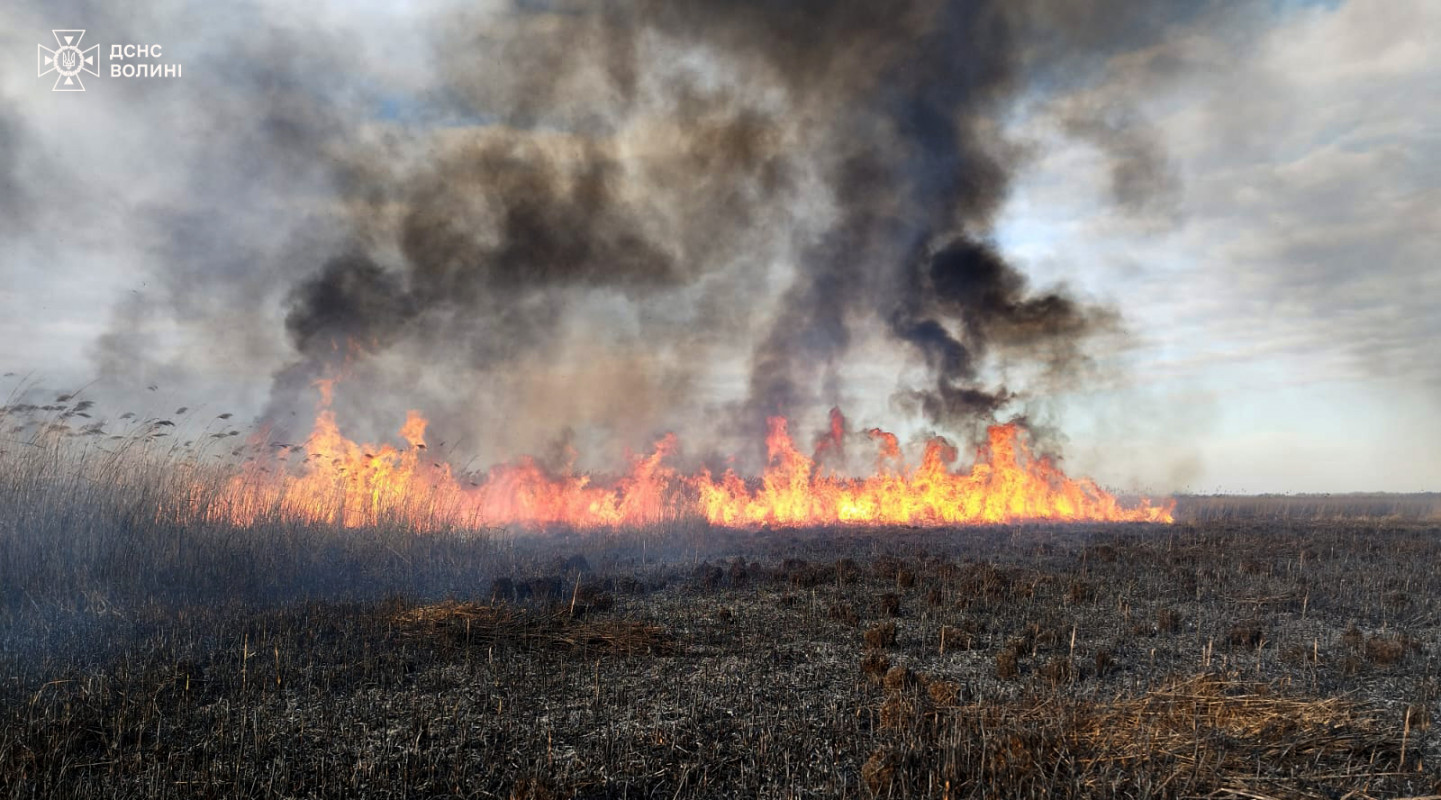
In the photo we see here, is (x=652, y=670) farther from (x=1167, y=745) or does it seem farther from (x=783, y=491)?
(x=783, y=491)

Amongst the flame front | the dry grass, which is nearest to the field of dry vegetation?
the dry grass

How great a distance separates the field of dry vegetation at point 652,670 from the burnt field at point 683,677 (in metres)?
0.04

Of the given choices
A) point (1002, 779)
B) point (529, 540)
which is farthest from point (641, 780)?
point (529, 540)

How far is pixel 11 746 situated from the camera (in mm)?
5895

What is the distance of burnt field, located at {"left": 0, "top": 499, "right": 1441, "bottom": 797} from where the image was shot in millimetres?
5738

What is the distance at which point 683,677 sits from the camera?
27.8 feet

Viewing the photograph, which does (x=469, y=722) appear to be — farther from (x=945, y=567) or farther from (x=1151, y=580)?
(x=1151, y=580)

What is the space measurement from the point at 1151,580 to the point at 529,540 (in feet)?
58.5

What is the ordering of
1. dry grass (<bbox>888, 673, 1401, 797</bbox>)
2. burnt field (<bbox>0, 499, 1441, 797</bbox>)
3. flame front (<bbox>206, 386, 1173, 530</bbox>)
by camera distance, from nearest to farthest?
dry grass (<bbox>888, 673, 1401, 797</bbox>) → burnt field (<bbox>0, 499, 1441, 797</bbox>) → flame front (<bbox>206, 386, 1173, 530</bbox>)

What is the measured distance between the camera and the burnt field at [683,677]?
5738 millimetres

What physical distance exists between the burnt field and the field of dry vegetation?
43 millimetres

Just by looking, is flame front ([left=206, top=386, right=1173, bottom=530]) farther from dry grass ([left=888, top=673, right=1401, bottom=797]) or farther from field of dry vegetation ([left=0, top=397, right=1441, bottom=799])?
dry grass ([left=888, top=673, right=1401, bottom=797])

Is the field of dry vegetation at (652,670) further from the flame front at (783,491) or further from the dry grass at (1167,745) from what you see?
the flame front at (783,491)

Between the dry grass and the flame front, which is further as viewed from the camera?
the flame front
